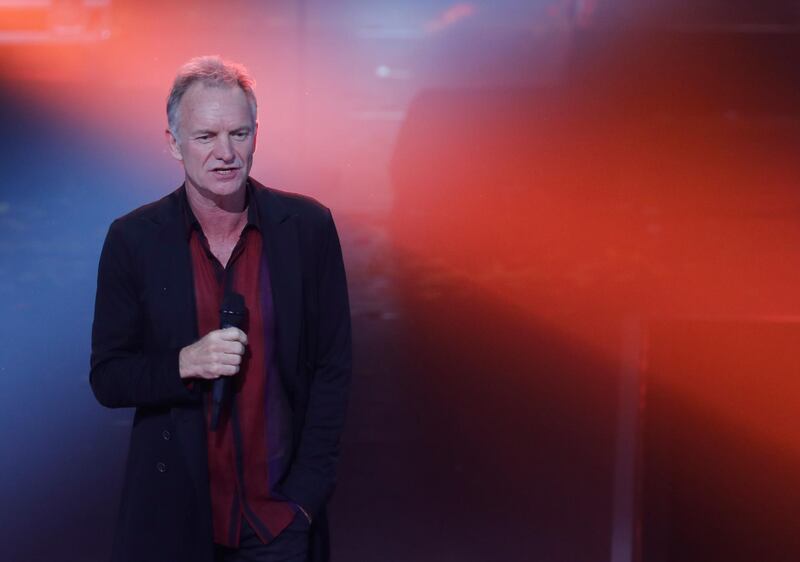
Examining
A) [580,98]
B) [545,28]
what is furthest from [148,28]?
[580,98]

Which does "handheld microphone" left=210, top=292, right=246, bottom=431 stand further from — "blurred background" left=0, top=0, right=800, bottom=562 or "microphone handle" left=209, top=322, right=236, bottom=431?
"blurred background" left=0, top=0, right=800, bottom=562

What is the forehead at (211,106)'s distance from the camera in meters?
1.42

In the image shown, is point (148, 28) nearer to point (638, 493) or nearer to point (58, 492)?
point (58, 492)

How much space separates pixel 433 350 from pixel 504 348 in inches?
10.6

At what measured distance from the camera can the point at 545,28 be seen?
10.2ft

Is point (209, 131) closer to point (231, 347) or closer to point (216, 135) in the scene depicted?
point (216, 135)

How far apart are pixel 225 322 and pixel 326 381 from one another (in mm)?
278

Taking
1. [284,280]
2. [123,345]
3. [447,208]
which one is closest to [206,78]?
[284,280]

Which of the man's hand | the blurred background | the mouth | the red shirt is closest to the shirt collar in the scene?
the red shirt

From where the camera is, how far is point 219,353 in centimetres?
134

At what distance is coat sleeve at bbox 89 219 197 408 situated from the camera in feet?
4.75

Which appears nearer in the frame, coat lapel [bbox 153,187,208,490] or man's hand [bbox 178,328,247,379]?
man's hand [bbox 178,328,247,379]

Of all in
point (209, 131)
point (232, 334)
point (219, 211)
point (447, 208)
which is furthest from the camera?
point (447, 208)

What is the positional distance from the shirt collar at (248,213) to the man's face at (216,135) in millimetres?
71
